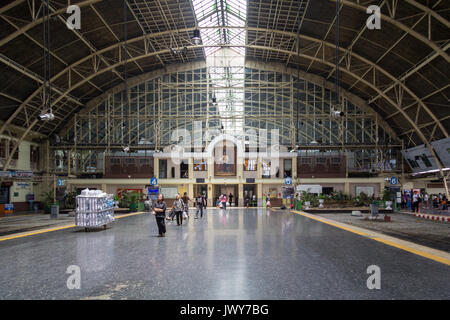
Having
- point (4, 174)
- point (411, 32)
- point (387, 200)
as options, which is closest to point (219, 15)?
point (411, 32)

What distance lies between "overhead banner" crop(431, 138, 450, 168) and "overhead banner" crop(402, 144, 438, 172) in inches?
65.2

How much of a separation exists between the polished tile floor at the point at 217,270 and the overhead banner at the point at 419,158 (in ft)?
97.9

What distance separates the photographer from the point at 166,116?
42.5 m

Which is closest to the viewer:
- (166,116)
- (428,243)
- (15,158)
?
(428,243)

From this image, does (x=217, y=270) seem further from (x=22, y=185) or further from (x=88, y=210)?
(x=22, y=185)

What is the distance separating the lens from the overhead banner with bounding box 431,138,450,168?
32.3 metres

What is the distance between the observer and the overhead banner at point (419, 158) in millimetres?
36250

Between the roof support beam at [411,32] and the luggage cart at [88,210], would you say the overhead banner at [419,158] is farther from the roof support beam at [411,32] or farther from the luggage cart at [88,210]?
the luggage cart at [88,210]

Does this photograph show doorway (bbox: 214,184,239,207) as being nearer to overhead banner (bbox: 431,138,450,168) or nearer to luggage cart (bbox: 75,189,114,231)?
overhead banner (bbox: 431,138,450,168)

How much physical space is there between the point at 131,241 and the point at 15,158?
31725 mm

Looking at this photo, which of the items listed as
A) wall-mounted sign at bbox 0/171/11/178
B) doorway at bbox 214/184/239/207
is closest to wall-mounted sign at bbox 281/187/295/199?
doorway at bbox 214/184/239/207

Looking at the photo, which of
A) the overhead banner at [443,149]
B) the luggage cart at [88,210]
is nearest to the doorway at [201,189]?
the overhead banner at [443,149]
